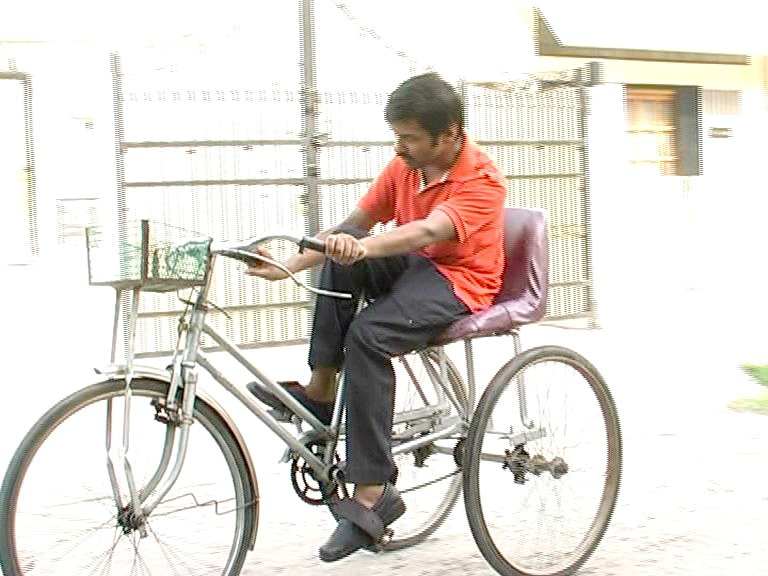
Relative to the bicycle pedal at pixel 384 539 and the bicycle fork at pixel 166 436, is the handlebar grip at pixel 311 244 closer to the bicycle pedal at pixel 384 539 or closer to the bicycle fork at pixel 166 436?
the bicycle fork at pixel 166 436

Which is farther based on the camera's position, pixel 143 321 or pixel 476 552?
pixel 143 321

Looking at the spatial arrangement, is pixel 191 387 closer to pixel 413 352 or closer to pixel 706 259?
pixel 413 352

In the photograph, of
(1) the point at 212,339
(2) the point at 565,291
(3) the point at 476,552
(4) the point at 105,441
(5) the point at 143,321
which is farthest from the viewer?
(2) the point at 565,291

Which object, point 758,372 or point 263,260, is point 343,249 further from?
point 758,372

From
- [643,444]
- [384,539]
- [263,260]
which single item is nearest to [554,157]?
[643,444]

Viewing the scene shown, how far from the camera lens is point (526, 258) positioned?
416 centimetres

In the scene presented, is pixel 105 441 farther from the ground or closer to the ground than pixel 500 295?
closer to the ground

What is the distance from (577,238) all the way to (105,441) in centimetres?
786

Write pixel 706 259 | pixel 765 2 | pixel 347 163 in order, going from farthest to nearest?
pixel 765 2
pixel 706 259
pixel 347 163

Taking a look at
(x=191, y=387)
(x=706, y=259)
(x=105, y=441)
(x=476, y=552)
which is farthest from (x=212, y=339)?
(x=706, y=259)

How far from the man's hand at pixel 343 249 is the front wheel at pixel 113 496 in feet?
1.81

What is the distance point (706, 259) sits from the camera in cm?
1498

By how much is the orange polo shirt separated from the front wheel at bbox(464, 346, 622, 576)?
0.28m

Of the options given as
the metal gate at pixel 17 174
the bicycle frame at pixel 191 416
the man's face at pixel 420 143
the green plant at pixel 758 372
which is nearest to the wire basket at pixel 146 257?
the bicycle frame at pixel 191 416
